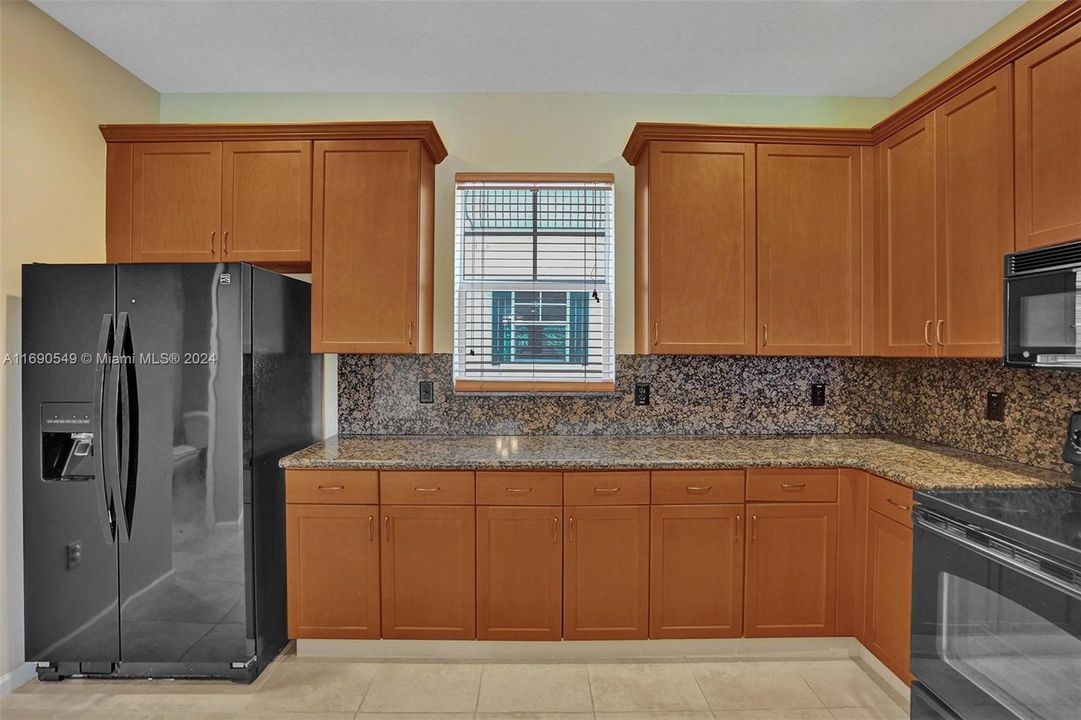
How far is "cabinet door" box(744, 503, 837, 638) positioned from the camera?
2537mm

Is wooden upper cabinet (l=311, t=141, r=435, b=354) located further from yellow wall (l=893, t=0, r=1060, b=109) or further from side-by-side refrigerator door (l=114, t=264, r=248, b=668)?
yellow wall (l=893, t=0, r=1060, b=109)

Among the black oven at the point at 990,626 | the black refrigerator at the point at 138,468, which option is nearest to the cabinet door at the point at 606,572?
the black oven at the point at 990,626

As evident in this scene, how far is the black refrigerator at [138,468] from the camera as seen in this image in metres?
2.31

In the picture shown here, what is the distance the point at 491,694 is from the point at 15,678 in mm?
1878

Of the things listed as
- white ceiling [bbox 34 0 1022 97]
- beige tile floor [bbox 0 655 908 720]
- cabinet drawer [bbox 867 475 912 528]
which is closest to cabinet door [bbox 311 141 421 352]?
white ceiling [bbox 34 0 1022 97]

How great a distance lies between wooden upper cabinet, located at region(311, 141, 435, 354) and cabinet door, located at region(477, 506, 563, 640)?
92 cm

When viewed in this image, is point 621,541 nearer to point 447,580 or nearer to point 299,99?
point 447,580

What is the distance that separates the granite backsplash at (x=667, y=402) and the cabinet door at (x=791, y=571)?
71cm

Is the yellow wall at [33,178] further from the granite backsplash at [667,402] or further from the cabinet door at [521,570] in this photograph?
the cabinet door at [521,570]

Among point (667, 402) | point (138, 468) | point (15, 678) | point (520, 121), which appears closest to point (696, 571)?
point (667, 402)

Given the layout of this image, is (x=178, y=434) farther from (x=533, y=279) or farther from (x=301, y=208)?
(x=533, y=279)

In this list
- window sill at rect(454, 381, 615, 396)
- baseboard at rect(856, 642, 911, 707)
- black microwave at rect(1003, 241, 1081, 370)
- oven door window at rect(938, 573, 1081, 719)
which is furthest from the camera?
window sill at rect(454, 381, 615, 396)

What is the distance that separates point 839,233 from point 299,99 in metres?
2.89

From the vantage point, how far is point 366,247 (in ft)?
9.17
